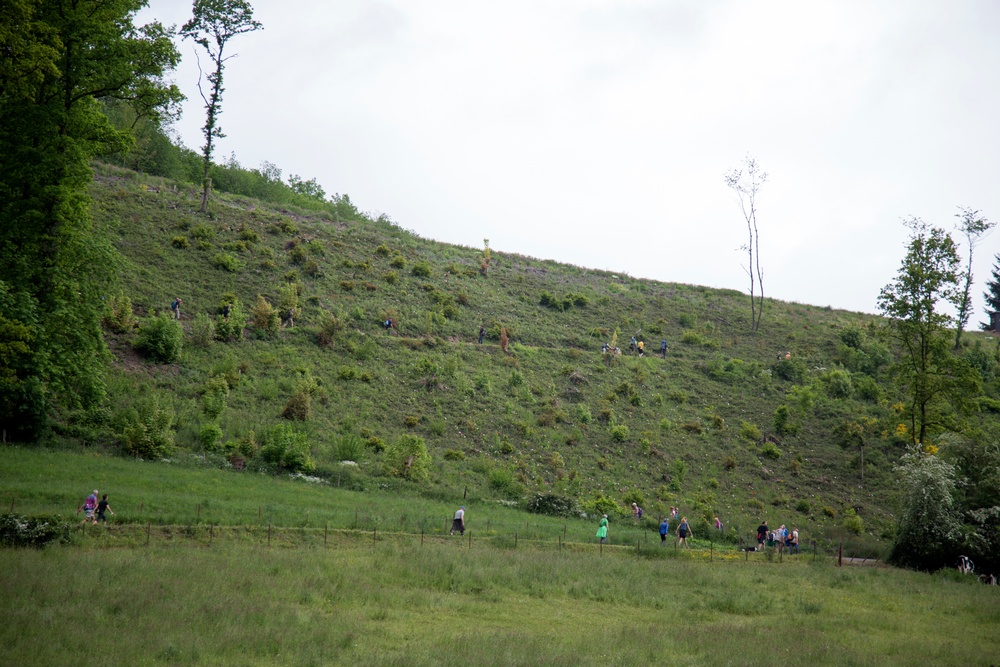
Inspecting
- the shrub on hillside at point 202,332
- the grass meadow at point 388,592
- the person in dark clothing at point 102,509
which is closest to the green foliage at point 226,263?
the shrub on hillside at point 202,332

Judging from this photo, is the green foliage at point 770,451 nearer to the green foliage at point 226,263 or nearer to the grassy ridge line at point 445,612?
the grassy ridge line at point 445,612

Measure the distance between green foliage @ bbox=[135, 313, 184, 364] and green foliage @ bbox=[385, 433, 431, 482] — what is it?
42.7 ft

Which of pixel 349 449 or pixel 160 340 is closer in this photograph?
pixel 349 449

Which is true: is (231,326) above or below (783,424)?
above

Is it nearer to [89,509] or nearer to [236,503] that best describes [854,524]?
[236,503]

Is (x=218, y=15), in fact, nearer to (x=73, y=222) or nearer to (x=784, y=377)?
(x=73, y=222)

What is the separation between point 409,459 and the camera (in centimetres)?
3822

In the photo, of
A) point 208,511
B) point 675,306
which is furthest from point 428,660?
point 675,306

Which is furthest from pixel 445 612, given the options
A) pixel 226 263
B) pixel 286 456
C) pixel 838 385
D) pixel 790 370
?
pixel 790 370

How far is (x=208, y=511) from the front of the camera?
25281 mm

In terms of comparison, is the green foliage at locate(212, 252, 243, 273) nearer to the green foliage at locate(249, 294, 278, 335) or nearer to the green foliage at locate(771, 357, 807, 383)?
the green foliage at locate(249, 294, 278, 335)

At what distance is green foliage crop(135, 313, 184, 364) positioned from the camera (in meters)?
41.2

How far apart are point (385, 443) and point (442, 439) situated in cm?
426

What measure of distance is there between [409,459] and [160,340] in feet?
50.5
